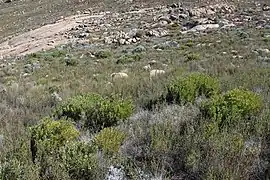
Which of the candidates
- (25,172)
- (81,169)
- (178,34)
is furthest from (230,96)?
(178,34)

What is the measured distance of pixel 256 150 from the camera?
14.9 feet

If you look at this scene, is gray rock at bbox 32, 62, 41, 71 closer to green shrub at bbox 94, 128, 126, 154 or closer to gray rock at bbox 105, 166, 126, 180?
green shrub at bbox 94, 128, 126, 154

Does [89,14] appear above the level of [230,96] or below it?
below

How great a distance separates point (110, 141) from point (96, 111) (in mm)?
1527

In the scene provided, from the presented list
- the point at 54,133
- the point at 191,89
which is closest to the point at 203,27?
the point at 191,89

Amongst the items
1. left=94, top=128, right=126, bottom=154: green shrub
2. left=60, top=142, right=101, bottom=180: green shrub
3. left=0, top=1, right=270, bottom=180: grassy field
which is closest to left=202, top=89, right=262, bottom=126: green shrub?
left=0, top=1, right=270, bottom=180: grassy field

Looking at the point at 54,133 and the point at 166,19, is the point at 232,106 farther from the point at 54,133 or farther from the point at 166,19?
the point at 166,19

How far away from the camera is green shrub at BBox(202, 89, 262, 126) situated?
5500 mm

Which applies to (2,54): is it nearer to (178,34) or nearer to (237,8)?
(178,34)

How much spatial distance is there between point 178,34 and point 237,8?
710cm

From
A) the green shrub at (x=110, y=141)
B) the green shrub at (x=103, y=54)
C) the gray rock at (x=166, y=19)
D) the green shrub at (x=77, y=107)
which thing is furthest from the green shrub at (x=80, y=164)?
the gray rock at (x=166, y=19)

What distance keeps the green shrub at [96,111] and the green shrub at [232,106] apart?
4.48ft

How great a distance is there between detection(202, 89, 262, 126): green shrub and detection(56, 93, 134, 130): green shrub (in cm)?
137

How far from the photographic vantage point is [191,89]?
7.12 meters
